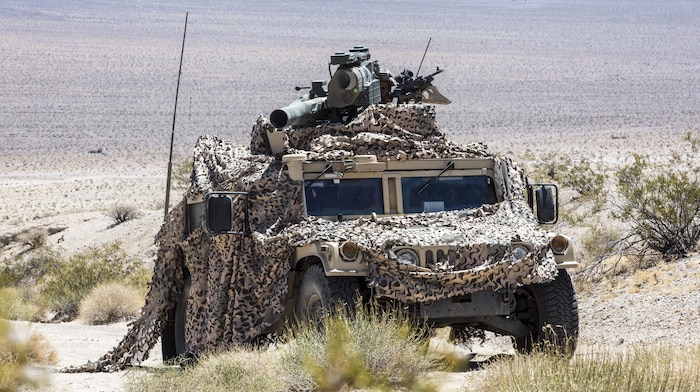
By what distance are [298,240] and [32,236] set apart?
24.5m

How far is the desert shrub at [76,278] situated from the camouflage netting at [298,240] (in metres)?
8.33

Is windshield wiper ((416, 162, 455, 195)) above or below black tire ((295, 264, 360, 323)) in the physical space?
above

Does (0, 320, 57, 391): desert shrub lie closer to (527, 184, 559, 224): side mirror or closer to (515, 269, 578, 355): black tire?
(515, 269, 578, 355): black tire

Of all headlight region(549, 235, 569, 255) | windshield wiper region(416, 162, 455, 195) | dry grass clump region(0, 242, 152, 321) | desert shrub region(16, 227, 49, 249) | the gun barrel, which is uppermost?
the gun barrel

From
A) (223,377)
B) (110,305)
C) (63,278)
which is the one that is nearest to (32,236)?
(63,278)

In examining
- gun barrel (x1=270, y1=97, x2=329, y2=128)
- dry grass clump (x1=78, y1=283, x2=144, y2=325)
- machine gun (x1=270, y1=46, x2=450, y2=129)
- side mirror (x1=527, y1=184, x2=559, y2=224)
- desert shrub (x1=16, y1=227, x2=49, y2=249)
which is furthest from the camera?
desert shrub (x1=16, y1=227, x2=49, y2=249)

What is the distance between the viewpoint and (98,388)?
11.6 metres

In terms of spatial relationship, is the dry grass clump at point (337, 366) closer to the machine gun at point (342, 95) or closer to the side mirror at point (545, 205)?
the side mirror at point (545, 205)

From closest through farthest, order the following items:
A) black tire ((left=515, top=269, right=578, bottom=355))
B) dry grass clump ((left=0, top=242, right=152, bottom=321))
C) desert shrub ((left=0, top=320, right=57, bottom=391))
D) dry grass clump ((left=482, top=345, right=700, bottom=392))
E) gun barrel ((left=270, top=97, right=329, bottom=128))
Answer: dry grass clump ((left=482, top=345, right=700, bottom=392)) → desert shrub ((left=0, top=320, right=57, bottom=391)) → black tire ((left=515, top=269, right=578, bottom=355)) → gun barrel ((left=270, top=97, right=329, bottom=128)) → dry grass clump ((left=0, top=242, right=152, bottom=321))

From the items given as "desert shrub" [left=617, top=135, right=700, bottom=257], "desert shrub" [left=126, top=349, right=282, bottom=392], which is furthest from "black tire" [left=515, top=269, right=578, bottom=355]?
"desert shrub" [left=617, top=135, right=700, bottom=257]

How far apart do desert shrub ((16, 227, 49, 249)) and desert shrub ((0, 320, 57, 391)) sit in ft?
60.7

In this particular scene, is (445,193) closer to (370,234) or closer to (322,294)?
(370,234)

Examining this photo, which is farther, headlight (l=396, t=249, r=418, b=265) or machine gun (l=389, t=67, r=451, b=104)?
machine gun (l=389, t=67, r=451, b=104)

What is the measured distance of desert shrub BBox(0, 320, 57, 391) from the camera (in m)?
9.62
